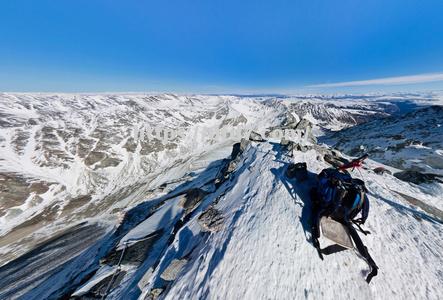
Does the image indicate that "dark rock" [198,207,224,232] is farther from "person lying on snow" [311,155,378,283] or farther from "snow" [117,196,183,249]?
"person lying on snow" [311,155,378,283]

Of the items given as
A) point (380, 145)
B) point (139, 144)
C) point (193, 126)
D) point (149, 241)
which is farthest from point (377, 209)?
point (193, 126)

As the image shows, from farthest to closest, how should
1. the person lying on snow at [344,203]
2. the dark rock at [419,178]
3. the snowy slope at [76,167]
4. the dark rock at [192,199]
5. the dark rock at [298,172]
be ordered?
the snowy slope at [76,167] < the dark rock at [419,178] < the dark rock at [192,199] < the dark rock at [298,172] < the person lying on snow at [344,203]

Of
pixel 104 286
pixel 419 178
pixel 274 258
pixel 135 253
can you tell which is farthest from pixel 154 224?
pixel 419 178

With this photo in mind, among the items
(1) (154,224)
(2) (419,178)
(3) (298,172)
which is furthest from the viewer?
(2) (419,178)

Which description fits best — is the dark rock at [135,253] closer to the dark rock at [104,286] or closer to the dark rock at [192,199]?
the dark rock at [104,286]

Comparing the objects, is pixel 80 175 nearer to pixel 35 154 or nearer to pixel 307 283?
pixel 35 154

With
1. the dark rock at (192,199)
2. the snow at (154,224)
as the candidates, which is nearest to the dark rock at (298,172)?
the dark rock at (192,199)

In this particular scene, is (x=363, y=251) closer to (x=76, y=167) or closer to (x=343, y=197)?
(x=343, y=197)

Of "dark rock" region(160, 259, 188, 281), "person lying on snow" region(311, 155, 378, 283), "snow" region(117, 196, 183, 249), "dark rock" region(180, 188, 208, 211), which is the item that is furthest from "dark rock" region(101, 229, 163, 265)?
"person lying on snow" region(311, 155, 378, 283)
